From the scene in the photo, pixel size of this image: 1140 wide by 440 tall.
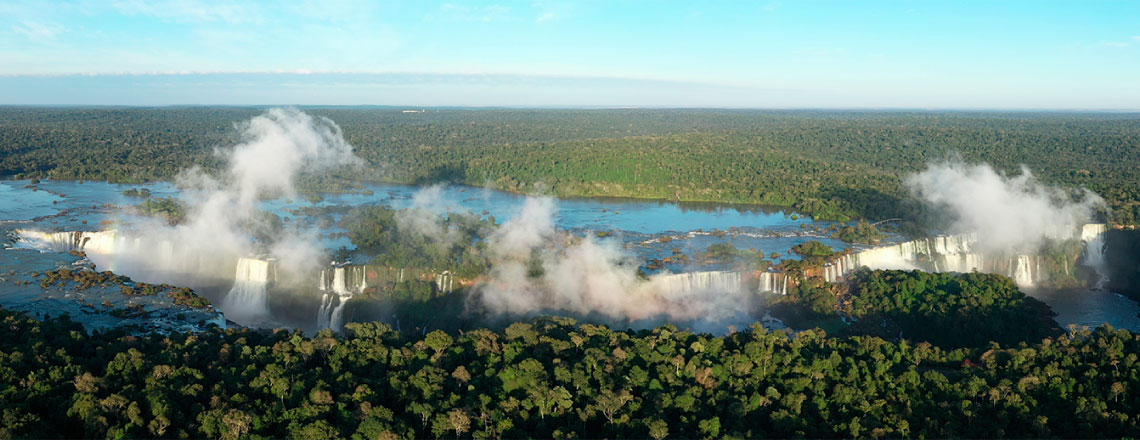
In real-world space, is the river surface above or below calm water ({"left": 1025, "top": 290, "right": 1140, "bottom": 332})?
above

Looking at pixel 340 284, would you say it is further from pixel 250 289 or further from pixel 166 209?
pixel 166 209

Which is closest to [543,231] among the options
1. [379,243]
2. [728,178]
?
[379,243]

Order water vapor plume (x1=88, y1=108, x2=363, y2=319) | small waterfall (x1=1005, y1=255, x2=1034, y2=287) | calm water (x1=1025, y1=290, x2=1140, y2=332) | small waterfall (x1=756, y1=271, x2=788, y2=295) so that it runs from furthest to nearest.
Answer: small waterfall (x1=1005, y1=255, x2=1034, y2=287) < water vapor plume (x1=88, y1=108, x2=363, y2=319) < small waterfall (x1=756, y1=271, x2=788, y2=295) < calm water (x1=1025, y1=290, x2=1140, y2=332)

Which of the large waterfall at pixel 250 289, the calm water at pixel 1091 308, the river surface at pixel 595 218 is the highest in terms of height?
the river surface at pixel 595 218

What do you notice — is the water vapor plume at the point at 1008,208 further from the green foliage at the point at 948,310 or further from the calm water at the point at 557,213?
the green foliage at the point at 948,310

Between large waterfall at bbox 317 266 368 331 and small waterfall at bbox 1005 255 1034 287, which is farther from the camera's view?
small waterfall at bbox 1005 255 1034 287

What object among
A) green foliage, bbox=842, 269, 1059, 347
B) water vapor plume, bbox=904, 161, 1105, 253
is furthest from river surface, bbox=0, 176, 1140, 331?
water vapor plume, bbox=904, 161, 1105, 253

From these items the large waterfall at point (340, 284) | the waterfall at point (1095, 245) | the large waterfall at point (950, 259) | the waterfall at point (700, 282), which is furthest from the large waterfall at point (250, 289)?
the waterfall at point (1095, 245)

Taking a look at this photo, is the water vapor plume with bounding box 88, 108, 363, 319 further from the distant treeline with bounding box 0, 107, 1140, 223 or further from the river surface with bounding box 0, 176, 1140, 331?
the distant treeline with bounding box 0, 107, 1140, 223
